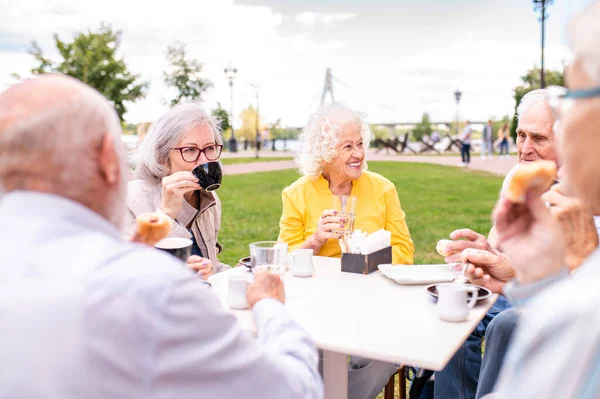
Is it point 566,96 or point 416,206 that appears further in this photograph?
point 416,206

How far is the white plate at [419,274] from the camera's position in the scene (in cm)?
258

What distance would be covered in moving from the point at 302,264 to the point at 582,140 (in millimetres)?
1935

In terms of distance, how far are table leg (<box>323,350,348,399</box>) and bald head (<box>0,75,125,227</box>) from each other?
1427 millimetres

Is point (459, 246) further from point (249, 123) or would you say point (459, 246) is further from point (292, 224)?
point (249, 123)

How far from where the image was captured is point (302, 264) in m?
2.79

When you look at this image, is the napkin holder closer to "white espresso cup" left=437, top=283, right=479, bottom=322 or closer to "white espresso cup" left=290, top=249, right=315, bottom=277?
"white espresso cup" left=290, top=249, right=315, bottom=277

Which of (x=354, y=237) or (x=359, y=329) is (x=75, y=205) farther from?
(x=354, y=237)

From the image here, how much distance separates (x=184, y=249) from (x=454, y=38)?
37.0 meters

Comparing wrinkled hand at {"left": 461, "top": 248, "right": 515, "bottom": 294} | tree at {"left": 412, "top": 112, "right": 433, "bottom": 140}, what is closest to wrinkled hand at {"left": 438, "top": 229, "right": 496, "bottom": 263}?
wrinkled hand at {"left": 461, "top": 248, "right": 515, "bottom": 294}

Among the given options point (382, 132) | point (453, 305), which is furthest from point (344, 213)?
point (382, 132)

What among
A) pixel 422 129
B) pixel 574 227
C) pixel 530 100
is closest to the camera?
pixel 574 227

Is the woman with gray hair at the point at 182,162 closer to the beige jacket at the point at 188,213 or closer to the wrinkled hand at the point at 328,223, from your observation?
the beige jacket at the point at 188,213

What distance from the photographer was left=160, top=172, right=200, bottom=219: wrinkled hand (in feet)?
9.91

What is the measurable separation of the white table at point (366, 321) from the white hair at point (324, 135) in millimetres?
1233
